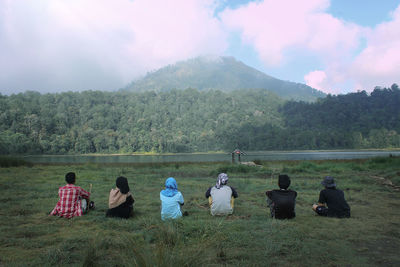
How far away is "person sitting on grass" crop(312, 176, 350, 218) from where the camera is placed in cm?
658

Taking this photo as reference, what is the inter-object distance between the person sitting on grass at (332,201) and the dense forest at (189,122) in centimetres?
9548

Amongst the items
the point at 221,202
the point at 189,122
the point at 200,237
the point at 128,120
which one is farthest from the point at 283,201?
the point at 128,120

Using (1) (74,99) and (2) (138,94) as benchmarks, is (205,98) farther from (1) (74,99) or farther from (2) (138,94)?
(1) (74,99)

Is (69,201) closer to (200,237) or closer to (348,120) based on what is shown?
(200,237)

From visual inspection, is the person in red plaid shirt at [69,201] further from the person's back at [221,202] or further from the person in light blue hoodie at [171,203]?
the person's back at [221,202]

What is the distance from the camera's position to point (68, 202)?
6973 mm

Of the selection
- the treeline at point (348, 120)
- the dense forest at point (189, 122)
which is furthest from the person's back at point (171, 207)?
the treeline at point (348, 120)

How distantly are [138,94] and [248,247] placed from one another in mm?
177714

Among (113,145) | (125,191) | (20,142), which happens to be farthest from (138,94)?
(125,191)

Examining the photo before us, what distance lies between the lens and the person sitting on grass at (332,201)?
658cm

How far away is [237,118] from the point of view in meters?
146

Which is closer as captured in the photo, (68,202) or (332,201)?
(332,201)

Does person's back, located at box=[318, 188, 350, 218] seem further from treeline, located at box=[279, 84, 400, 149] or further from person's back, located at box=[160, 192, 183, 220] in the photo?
treeline, located at box=[279, 84, 400, 149]

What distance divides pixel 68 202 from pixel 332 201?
20.5ft
